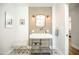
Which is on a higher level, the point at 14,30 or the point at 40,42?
the point at 14,30

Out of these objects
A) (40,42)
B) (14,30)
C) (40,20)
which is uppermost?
(40,20)

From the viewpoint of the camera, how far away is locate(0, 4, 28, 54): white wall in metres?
1.70

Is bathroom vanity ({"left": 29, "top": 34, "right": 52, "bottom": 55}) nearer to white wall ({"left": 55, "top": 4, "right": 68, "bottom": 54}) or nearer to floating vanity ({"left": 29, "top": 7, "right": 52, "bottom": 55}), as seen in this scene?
floating vanity ({"left": 29, "top": 7, "right": 52, "bottom": 55})

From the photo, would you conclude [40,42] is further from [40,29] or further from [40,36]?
[40,29]

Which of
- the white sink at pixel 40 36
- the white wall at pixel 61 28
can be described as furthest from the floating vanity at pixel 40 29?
the white wall at pixel 61 28

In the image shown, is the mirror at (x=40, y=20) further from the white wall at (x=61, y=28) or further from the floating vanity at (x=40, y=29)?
the white wall at (x=61, y=28)

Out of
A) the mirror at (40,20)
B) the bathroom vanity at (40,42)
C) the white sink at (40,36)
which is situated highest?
the mirror at (40,20)

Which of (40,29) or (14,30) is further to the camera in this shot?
(40,29)

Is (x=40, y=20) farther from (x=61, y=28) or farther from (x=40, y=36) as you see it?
(x=61, y=28)

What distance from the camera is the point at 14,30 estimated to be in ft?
6.07

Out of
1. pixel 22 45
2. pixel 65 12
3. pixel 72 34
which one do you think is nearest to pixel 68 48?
pixel 72 34

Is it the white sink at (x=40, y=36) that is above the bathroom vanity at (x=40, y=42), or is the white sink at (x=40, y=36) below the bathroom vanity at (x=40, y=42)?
above

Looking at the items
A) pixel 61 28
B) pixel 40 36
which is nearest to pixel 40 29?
pixel 40 36

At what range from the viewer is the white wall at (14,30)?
1701mm
